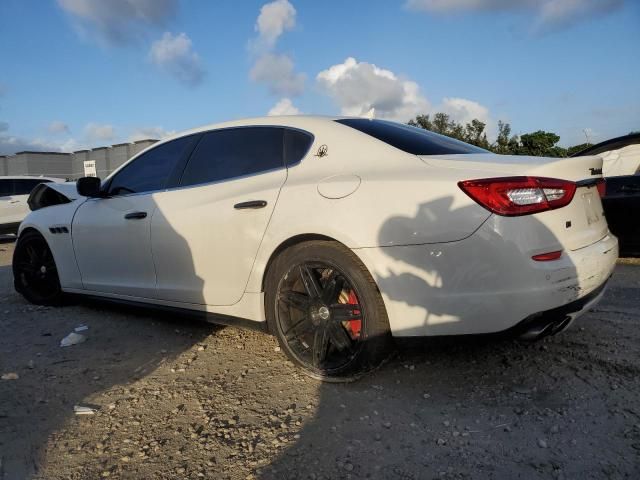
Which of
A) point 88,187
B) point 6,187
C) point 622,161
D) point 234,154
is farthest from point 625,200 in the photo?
point 6,187

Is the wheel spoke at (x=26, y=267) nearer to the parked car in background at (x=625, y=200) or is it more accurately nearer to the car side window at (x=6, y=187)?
the parked car in background at (x=625, y=200)

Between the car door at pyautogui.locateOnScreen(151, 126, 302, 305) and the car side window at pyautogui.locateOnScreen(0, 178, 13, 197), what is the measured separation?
10588mm

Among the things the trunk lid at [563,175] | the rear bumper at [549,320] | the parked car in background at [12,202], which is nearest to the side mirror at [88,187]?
the trunk lid at [563,175]

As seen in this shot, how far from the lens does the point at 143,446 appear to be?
2.21m

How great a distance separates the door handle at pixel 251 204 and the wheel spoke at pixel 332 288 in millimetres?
614

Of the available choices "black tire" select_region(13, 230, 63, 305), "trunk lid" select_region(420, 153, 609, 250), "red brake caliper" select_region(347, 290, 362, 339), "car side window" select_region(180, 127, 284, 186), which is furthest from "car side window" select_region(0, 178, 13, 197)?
"trunk lid" select_region(420, 153, 609, 250)

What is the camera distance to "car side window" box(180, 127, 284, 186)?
3133mm

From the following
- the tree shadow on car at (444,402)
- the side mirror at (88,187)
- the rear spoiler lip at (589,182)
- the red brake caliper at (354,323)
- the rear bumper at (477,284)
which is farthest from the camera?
the side mirror at (88,187)

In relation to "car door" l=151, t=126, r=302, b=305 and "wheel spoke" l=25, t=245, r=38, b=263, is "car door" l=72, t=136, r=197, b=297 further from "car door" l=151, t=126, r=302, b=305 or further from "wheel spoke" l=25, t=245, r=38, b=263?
"wheel spoke" l=25, t=245, r=38, b=263

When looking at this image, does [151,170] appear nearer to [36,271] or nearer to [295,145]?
[295,145]

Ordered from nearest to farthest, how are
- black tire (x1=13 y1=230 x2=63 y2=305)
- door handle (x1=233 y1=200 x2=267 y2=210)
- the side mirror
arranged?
door handle (x1=233 y1=200 x2=267 y2=210), the side mirror, black tire (x1=13 y1=230 x2=63 y2=305)

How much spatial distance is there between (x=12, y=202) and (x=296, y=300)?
11.6 meters

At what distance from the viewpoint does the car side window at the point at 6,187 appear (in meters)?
11.9

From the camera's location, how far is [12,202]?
1184 centimetres
